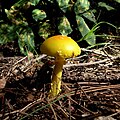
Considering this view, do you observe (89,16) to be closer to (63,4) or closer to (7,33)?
(63,4)

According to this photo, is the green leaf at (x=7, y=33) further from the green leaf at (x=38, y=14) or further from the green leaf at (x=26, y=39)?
the green leaf at (x=38, y=14)

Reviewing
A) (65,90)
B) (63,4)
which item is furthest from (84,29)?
(65,90)

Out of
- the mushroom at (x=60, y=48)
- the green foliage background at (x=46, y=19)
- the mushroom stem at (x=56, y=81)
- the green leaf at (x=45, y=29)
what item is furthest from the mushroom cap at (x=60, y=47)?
the green leaf at (x=45, y=29)

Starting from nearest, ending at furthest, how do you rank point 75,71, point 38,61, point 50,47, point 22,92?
point 50,47
point 22,92
point 75,71
point 38,61

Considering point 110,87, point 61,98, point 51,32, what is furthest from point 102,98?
point 51,32

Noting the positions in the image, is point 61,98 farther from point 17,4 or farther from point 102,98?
point 17,4

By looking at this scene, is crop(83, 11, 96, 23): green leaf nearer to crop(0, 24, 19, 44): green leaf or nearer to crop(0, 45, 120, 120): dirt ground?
crop(0, 45, 120, 120): dirt ground

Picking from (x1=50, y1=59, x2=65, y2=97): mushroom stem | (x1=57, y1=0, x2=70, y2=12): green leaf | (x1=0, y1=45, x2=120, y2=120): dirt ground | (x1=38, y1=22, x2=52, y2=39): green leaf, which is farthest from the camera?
(x1=38, y1=22, x2=52, y2=39): green leaf

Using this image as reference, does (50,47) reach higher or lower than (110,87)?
higher

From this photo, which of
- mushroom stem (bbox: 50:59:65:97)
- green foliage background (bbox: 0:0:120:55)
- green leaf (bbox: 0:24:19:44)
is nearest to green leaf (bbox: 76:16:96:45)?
green foliage background (bbox: 0:0:120:55)
